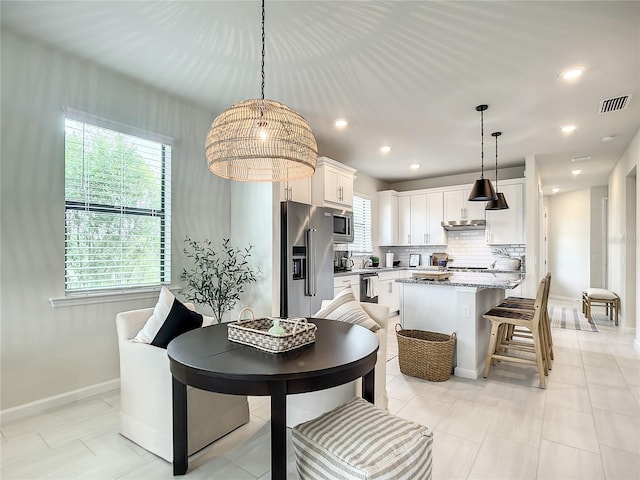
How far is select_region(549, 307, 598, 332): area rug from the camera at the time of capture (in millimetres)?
5410

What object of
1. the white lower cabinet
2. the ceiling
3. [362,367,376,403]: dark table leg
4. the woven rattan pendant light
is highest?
the ceiling

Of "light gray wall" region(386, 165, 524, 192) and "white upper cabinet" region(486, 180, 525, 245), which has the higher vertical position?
"light gray wall" region(386, 165, 524, 192)

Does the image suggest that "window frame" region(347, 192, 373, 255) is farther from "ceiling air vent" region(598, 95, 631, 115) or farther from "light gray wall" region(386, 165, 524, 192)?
"ceiling air vent" region(598, 95, 631, 115)

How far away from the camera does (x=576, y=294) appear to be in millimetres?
8195

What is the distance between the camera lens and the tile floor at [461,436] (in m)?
1.86

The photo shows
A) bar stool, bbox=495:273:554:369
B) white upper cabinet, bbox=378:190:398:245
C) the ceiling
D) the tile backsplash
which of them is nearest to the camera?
the ceiling

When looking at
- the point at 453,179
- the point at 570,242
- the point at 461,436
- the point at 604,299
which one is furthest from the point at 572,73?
the point at 570,242

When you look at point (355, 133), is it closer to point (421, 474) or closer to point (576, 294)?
point (421, 474)

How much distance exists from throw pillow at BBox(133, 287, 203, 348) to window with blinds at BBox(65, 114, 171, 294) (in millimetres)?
1086

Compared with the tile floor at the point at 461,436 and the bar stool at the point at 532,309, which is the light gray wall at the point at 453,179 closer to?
the bar stool at the point at 532,309

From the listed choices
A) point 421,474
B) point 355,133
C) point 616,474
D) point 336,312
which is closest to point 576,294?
point 355,133

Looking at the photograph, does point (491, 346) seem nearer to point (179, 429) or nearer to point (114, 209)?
point (179, 429)

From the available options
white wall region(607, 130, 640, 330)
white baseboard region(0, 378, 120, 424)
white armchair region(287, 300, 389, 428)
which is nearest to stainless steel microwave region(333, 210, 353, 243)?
white armchair region(287, 300, 389, 428)

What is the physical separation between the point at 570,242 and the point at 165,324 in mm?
9413
